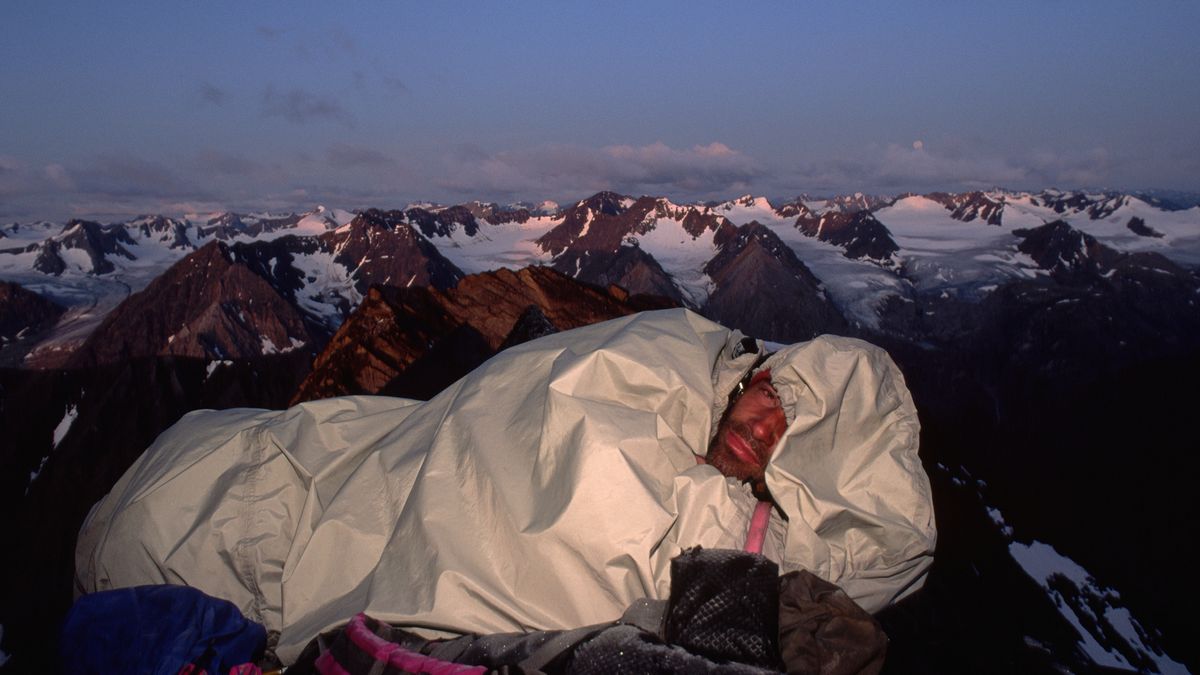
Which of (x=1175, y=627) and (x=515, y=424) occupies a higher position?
(x=515, y=424)

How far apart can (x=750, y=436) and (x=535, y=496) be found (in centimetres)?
213

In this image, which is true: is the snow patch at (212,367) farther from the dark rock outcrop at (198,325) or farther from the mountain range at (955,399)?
the dark rock outcrop at (198,325)

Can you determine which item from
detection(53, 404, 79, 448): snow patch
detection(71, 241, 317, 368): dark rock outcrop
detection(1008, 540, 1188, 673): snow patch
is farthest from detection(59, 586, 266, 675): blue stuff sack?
detection(71, 241, 317, 368): dark rock outcrop

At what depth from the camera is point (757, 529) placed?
466cm

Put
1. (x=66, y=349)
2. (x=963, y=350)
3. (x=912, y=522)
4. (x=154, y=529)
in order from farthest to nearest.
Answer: (x=66, y=349)
(x=963, y=350)
(x=154, y=529)
(x=912, y=522)

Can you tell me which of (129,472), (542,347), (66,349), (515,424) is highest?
(542,347)

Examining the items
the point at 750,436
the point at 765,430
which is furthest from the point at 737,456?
the point at 765,430

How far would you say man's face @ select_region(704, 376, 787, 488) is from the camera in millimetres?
5660

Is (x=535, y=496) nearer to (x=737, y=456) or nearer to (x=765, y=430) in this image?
(x=737, y=456)

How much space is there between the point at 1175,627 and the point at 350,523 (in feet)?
309

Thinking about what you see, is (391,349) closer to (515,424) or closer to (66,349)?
(515,424)

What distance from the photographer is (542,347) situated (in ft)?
18.5

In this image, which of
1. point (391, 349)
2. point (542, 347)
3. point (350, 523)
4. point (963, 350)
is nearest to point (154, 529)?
point (350, 523)

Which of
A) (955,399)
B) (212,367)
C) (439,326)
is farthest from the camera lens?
(955,399)
